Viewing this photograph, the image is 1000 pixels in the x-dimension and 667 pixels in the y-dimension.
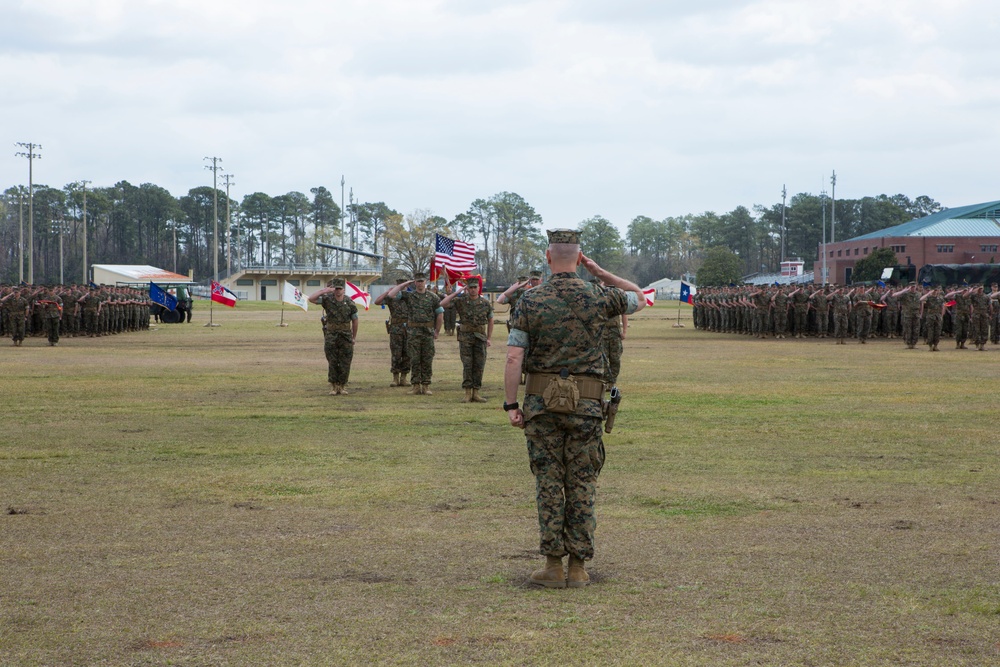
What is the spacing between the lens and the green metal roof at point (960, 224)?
3957 inches

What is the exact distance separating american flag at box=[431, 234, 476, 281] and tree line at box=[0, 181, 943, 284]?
106914 millimetres

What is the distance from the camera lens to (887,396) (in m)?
17.4

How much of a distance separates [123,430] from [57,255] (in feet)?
496

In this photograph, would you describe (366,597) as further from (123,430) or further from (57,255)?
(57,255)

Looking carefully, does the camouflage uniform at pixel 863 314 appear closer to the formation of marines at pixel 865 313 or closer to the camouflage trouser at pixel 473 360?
the formation of marines at pixel 865 313

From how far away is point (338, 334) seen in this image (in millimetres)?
17875

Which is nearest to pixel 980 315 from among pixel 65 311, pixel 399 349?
pixel 399 349

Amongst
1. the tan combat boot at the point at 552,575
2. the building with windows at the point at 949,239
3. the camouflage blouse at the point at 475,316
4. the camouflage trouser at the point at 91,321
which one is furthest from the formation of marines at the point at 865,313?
the building with windows at the point at 949,239

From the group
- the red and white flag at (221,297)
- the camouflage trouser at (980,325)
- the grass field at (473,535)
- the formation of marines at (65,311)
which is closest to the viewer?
the grass field at (473,535)

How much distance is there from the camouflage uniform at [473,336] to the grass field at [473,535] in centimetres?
49

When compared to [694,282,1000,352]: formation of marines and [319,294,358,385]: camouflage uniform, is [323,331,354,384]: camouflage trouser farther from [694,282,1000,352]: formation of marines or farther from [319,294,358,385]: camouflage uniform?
[694,282,1000,352]: formation of marines

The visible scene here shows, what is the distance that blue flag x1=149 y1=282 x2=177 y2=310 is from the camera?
5081cm

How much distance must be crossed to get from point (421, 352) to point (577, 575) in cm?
1174

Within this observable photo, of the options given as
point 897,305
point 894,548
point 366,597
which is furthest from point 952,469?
point 897,305
